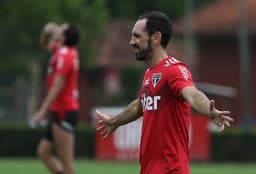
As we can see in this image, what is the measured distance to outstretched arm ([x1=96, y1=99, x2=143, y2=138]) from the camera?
895 centimetres

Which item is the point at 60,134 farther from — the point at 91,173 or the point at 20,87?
the point at 20,87

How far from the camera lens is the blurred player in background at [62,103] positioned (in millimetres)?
13398

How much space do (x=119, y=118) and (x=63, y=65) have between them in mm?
4421

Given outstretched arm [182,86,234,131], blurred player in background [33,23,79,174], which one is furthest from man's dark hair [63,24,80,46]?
outstretched arm [182,86,234,131]

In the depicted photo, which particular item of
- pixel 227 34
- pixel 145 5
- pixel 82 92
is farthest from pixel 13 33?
pixel 145 5

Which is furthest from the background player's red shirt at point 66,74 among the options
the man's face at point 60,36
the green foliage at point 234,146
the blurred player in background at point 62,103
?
the green foliage at point 234,146

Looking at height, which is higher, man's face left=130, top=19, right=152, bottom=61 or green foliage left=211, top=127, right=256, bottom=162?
man's face left=130, top=19, right=152, bottom=61

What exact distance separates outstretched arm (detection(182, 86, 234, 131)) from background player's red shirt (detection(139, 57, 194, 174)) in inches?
12.9

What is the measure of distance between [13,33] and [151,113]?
1145 inches

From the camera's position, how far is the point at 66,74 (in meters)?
13.5

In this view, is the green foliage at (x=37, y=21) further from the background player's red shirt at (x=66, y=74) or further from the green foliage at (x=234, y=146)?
the background player's red shirt at (x=66, y=74)

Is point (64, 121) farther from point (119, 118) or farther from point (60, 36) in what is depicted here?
point (119, 118)

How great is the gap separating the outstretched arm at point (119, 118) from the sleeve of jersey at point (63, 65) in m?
4.15

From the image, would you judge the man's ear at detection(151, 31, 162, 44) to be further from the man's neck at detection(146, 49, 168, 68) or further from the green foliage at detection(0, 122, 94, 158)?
the green foliage at detection(0, 122, 94, 158)
